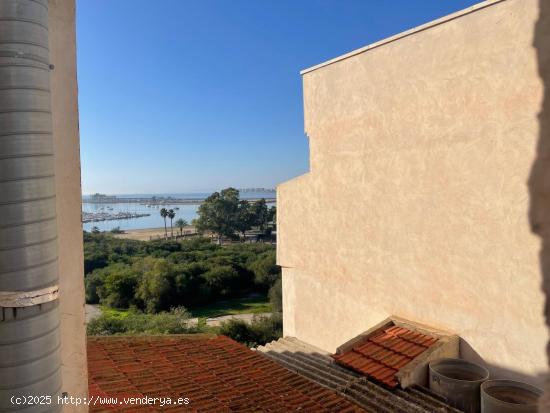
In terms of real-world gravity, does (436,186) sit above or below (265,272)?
above

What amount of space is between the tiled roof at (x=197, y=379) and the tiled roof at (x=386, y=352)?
1.11m

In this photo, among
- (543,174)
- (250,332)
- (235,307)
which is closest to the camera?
(543,174)

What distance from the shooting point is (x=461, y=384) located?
18.4ft

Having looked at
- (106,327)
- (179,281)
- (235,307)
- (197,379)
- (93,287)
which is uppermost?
(197,379)

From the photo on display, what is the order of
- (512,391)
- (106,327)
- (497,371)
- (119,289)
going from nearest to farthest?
(512,391) < (497,371) < (106,327) < (119,289)

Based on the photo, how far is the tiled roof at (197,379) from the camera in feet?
14.9

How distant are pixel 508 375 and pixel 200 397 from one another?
14.4ft

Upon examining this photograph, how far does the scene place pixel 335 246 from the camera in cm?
879

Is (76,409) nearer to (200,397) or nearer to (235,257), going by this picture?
(200,397)

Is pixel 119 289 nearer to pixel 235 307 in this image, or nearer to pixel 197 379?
pixel 235 307

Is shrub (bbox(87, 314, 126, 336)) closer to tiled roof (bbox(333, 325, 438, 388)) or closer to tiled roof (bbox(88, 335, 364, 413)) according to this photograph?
tiled roof (bbox(88, 335, 364, 413))

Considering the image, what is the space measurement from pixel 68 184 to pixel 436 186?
5.55 m

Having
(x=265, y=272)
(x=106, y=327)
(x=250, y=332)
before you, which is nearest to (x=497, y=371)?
(x=250, y=332)

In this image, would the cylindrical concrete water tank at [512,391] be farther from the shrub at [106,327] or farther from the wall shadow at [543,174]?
the shrub at [106,327]
